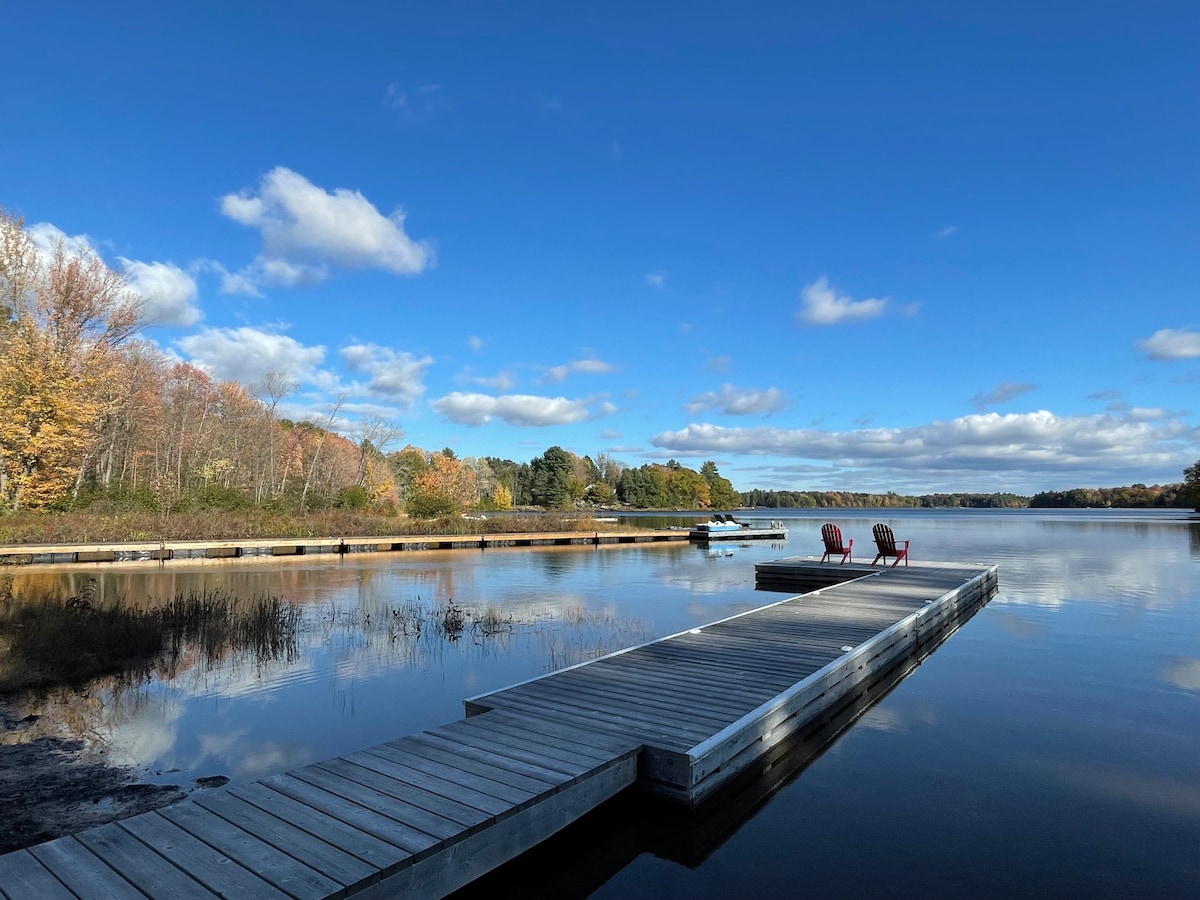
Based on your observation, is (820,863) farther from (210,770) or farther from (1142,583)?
(1142,583)

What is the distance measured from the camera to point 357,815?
3471 millimetres

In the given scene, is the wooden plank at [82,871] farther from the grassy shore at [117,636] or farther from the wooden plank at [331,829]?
the grassy shore at [117,636]

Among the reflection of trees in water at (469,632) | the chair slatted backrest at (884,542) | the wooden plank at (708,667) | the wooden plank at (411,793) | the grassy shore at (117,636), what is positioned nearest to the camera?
the wooden plank at (411,793)

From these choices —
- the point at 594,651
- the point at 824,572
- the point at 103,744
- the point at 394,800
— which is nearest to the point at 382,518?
the point at 824,572

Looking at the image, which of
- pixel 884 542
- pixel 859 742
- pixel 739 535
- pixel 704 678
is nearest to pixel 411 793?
pixel 704 678

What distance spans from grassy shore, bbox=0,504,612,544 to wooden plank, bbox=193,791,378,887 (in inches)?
817

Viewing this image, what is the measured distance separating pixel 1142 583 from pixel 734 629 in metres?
13.7

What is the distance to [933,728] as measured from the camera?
6.26 metres

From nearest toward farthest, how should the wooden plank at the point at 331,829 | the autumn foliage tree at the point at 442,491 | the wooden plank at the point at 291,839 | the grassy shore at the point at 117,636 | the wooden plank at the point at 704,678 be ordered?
the wooden plank at the point at 291,839 < the wooden plank at the point at 331,829 < the wooden plank at the point at 704,678 < the grassy shore at the point at 117,636 < the autumn foliage tree at the point at 442,491

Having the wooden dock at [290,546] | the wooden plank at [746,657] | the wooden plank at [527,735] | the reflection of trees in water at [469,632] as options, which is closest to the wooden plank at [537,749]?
the wooden plank at [527,735]

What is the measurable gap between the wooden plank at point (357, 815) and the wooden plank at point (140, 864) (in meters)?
0.70

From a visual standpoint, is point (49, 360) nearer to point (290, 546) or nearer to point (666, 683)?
point (290, 546)

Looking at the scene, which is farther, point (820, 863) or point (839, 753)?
point (839, 753)

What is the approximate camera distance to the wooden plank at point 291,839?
2.91 m
